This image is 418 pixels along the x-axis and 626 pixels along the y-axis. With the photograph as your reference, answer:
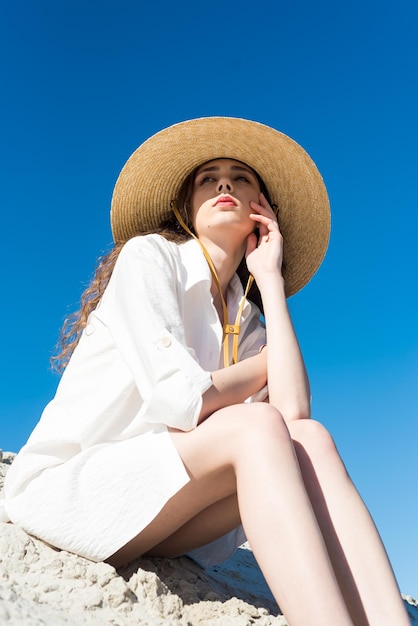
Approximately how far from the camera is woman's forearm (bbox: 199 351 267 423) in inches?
96.5

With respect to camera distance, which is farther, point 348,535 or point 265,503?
point 348,535

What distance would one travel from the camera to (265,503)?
2.09 m

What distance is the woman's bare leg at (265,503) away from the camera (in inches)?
76.1

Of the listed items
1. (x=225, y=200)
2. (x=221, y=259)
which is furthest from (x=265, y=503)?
(x=225, y=200)

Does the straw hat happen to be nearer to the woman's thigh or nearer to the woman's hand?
the woman's hand

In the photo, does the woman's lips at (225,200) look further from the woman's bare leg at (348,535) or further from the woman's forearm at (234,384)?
the woman's bare leg at (348,535)

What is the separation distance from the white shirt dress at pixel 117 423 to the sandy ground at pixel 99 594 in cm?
7

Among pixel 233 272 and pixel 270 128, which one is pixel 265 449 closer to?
pixel 233 272

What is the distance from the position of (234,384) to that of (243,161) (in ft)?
4.83

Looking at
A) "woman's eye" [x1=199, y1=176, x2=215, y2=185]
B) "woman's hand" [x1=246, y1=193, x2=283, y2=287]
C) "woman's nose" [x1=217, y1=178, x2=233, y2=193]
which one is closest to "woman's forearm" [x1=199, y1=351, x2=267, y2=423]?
"woman's hand" [x1=246, y1=193, x2=283, y2=287]

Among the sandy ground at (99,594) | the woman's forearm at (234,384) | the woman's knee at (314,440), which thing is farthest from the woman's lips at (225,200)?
the sandy ground at (99,594)

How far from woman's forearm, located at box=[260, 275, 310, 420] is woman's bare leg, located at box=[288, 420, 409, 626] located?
21cm

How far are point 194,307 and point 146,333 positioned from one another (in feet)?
1.80

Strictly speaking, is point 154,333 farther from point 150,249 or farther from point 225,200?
point 225,200
